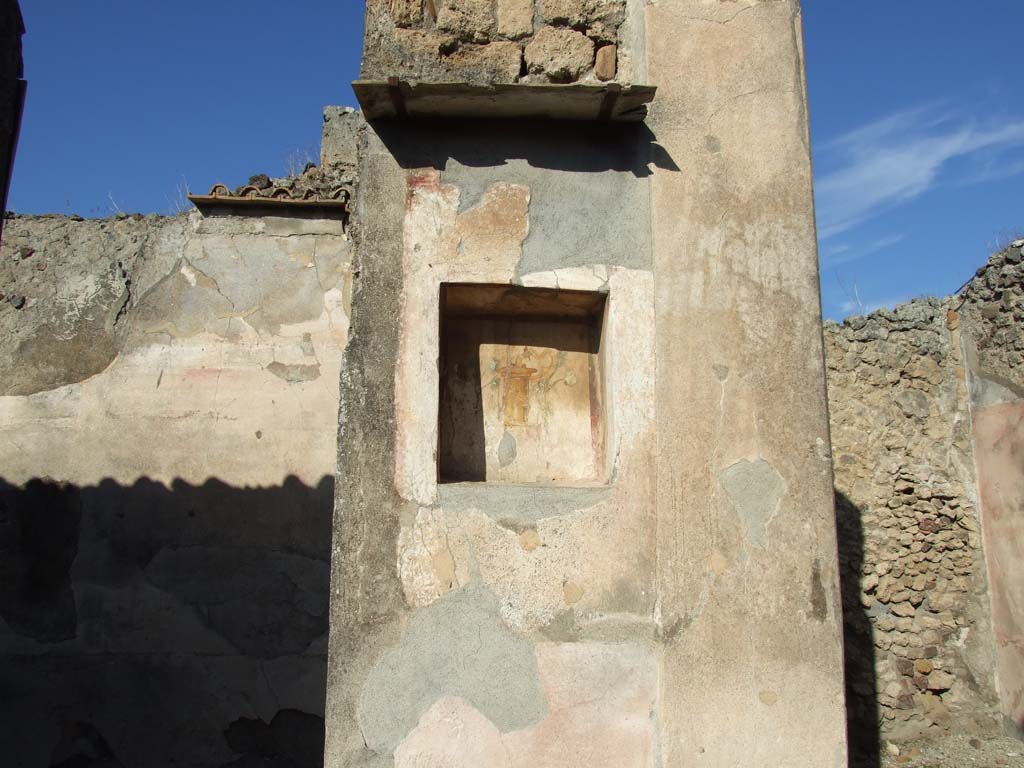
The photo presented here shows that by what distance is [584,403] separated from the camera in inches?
117

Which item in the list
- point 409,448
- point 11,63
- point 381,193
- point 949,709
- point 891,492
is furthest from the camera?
point 891,492

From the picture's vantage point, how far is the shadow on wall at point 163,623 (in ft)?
16.5

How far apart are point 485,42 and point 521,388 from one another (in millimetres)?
1290

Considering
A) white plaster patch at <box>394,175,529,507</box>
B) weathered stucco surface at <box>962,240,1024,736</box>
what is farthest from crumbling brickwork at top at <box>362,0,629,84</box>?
weathered stucco surface at <box>962,240,1024,736</box>

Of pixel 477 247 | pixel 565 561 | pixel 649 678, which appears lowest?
pixel 649 678

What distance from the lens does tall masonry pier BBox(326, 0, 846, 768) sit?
2521mm

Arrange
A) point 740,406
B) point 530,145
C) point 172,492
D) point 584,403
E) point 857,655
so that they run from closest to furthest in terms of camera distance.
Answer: point 740,406, point 530,145, point 584,403, point 172,492, point 857,655

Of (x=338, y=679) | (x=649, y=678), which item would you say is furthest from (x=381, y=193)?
(x=649, y=678)

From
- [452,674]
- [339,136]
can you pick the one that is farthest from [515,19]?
[339,136]

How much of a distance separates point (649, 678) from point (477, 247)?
1558mm

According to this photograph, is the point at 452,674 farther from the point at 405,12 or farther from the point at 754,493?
the point at 405,12

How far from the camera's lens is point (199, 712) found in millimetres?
5043

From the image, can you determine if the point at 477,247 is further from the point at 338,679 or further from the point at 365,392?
the point at 338,679

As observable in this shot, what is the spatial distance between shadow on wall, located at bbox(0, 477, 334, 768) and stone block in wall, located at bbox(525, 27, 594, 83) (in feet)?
10.9
